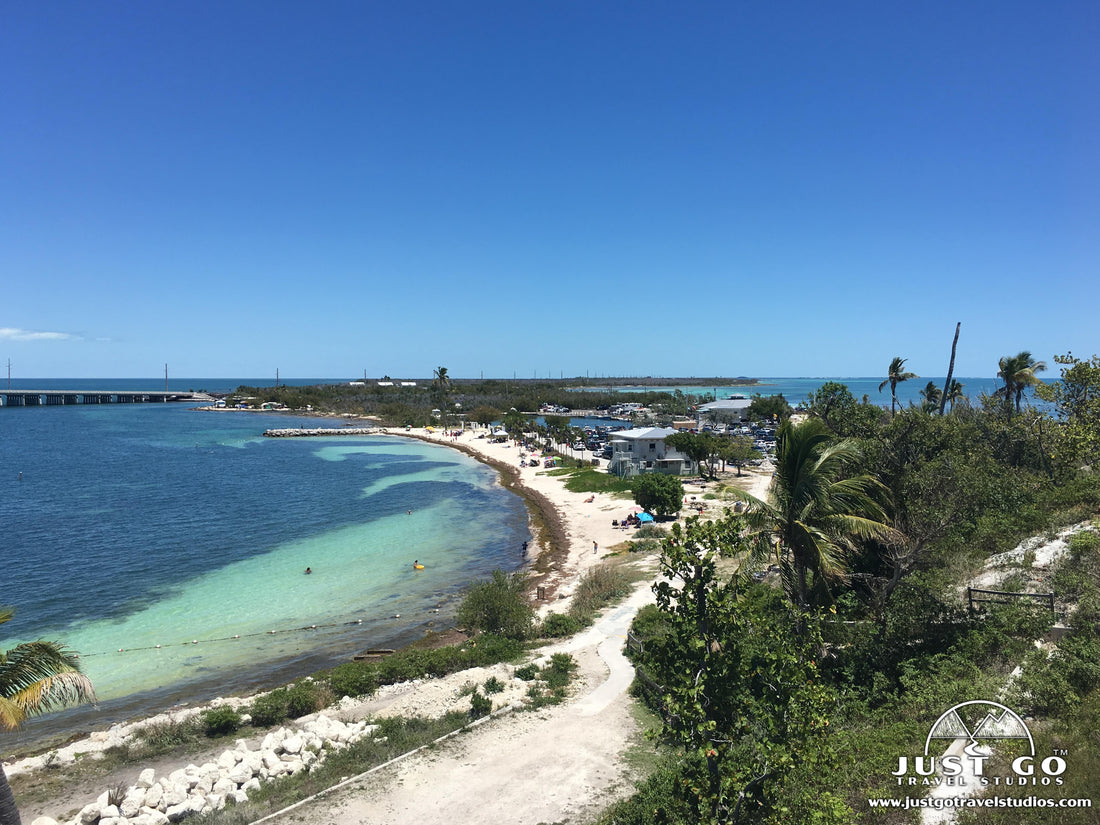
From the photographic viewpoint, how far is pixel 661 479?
42.9 metres

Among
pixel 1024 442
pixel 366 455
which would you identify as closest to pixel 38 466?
pixel 366 455

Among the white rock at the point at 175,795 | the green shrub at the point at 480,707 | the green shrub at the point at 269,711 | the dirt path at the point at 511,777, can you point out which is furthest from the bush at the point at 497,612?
the white rock at the point at 175,795

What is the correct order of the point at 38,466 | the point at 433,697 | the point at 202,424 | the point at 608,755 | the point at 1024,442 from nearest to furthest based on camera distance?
1. the point at 608,755
2. the point at 433,697
3. the point at 1024,442
4. the point at 38,466
5. the point at 202,424

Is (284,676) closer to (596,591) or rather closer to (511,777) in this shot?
(511,777)

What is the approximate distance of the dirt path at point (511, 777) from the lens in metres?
12.4

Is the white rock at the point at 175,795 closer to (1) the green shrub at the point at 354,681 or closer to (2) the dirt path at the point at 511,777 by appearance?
(2) the dirt path at the point at 511,777

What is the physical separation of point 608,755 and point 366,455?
8218cm

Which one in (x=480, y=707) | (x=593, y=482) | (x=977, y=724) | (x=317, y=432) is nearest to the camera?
(x=977, y=724)

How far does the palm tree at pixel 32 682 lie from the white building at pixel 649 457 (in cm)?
5243

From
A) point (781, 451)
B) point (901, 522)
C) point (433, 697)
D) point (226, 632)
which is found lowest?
point (226, 632)

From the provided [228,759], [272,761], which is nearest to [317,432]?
[228,759]

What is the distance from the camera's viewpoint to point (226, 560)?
38562mm

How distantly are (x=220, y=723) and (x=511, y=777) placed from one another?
33.1 ft

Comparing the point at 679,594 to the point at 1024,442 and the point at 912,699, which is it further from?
the point at 1024,442
